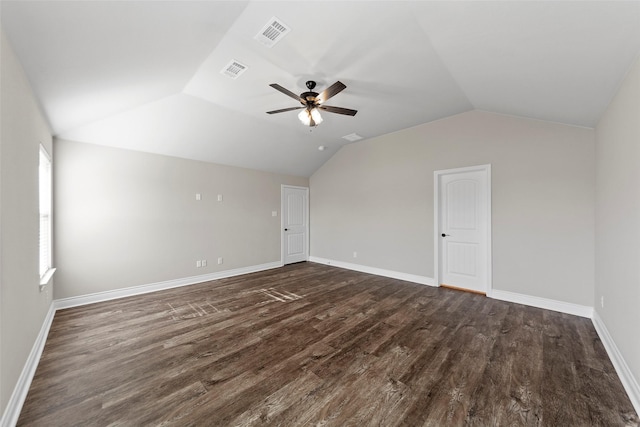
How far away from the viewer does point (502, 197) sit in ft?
12.6

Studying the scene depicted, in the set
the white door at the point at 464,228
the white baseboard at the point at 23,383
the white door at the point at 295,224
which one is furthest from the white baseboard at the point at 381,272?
the white baseboard at the point at 23,383

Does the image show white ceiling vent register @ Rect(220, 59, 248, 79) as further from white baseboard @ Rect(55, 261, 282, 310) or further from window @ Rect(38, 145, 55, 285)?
white baseboard @ Rect(55, 261, 282, 310)

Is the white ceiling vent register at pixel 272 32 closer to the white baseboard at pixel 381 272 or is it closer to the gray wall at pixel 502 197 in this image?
the gray wall at pixel 502 197

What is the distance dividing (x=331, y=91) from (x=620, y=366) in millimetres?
3551

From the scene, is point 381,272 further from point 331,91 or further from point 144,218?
point 144,218

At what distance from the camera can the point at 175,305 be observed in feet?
11.8

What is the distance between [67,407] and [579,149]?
228 inches

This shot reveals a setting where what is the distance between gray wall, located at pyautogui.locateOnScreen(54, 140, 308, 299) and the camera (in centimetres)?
357

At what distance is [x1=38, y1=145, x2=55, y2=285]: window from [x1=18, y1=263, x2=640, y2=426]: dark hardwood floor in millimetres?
699

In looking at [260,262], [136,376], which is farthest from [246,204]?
[136,376]

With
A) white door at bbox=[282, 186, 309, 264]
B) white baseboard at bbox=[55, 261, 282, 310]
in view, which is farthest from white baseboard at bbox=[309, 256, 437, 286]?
white baseboard at bbox=[55, 261, 282, 310]

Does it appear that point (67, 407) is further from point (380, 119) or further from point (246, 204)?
point (380, 119)

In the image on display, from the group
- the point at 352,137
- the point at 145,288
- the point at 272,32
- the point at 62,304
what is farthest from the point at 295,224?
the point at 272,32

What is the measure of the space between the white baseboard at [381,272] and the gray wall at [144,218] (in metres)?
1.69
